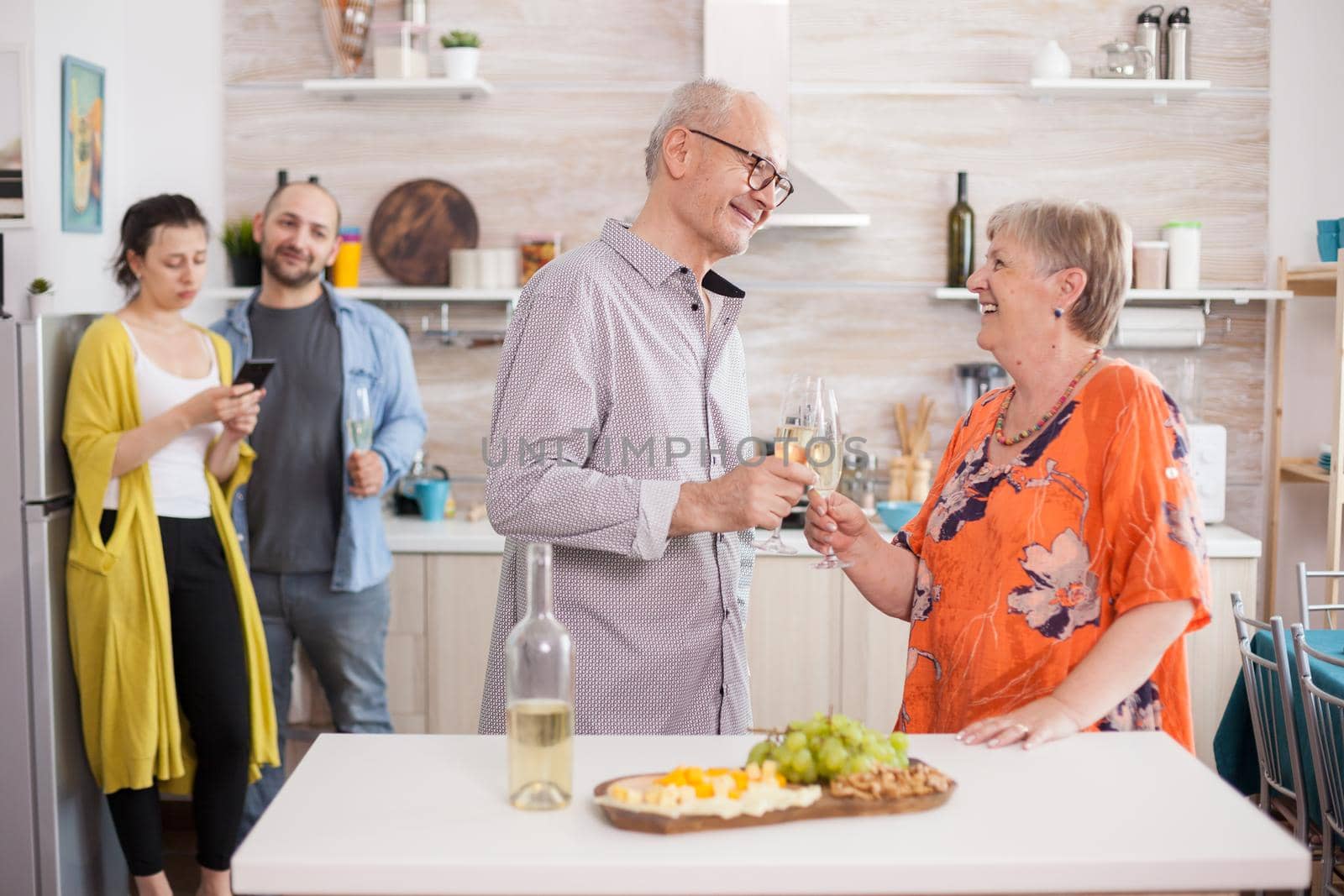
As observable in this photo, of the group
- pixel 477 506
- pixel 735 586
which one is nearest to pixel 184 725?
pixel 477 506

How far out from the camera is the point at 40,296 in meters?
3.26

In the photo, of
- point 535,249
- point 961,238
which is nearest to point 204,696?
point 535,249

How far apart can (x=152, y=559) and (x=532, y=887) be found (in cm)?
194

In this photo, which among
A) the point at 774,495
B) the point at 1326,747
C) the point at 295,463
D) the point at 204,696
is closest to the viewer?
the point at 774,495

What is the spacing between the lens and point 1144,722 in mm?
1701

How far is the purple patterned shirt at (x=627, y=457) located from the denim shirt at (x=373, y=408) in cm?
134

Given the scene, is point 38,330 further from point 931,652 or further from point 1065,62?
point 1065,62

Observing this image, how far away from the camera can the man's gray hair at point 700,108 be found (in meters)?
1.91

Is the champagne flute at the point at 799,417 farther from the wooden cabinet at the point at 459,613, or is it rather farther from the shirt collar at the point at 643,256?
the wooden cabinet at the point at 459,613

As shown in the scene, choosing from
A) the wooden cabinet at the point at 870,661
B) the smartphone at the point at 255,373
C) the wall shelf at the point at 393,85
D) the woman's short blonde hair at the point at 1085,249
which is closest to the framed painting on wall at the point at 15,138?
the wall shelf at the point at 393,85

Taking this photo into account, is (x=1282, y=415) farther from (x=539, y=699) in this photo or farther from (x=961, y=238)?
(x=539, y=699)

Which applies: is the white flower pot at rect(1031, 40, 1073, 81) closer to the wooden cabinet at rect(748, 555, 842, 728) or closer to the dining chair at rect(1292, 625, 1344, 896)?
the wooden cabinet at rect(748, 555, 842, 728)

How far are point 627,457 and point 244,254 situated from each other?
8.18 ft

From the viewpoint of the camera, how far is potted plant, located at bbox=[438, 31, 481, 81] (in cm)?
392
